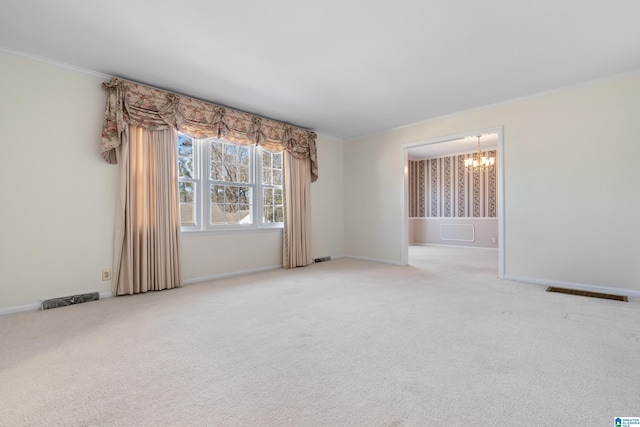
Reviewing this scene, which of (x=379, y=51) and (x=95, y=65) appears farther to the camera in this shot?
(x=95, y=65)

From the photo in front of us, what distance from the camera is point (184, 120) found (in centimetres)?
384

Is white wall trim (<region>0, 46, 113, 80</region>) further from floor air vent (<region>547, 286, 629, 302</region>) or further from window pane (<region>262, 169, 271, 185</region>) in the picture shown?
floor air vent (<region>547, 286, 629, 302</region>)

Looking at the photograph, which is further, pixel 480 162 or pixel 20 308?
pixel 480 162

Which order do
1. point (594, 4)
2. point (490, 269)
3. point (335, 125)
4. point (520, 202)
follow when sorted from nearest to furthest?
point (594, 4)
point (520, 202)
point (490, 269)
point (335, 125)

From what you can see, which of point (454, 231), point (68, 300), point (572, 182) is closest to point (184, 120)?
point (68, 300)

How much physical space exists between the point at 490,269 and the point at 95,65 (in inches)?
241

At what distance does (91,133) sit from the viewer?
3.28 m

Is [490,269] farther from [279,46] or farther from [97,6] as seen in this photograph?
[97,6]

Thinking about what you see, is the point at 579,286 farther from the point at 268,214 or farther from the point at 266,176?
the point at 266,176

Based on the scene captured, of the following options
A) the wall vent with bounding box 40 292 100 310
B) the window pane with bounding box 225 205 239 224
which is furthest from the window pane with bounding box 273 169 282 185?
the wall vent with bounding box 40 292 100 310

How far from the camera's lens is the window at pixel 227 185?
413 cm

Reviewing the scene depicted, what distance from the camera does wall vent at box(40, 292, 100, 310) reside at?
294 cm

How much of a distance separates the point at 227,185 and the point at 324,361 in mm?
3324

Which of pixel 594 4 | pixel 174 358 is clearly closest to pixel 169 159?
pixel 174 358
